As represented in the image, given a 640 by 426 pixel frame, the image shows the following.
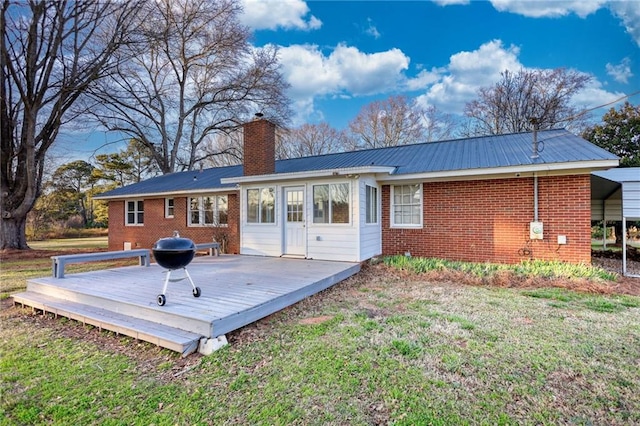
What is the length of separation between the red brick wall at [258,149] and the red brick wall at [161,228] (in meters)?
1.60

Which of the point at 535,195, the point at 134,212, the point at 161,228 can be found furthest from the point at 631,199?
the point at 134,212

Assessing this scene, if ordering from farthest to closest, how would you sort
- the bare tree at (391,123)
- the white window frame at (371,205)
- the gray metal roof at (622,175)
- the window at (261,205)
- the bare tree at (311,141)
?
the bare tree at (311,141)
the bare tree at (391,123)
the window at (261,205)
the white window frame at (371,205)
the gray metal roof at (622,175)

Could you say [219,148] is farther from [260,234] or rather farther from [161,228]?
[260,234]

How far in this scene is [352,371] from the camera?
304 centimetres

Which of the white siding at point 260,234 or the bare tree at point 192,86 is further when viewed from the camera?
the bare tree at point 192,86

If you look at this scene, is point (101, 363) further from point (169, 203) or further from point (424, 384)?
point (169, 203)

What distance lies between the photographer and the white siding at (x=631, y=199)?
24.1 feet

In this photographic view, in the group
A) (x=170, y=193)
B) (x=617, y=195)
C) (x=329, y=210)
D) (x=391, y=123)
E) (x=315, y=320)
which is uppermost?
(x=391, y=123)

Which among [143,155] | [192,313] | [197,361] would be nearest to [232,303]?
[192,313]

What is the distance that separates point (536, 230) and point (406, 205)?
3250mm

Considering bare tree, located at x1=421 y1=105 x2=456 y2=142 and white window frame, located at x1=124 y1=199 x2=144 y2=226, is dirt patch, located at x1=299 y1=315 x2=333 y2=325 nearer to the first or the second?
white window frame, located at x1=124 y1=199 x2=144 y2=226

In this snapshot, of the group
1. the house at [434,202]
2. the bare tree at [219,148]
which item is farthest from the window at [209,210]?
the bare tree at [219,148]

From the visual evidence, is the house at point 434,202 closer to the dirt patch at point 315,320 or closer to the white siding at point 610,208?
the white siding at point 610,208

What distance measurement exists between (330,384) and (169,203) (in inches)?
489
